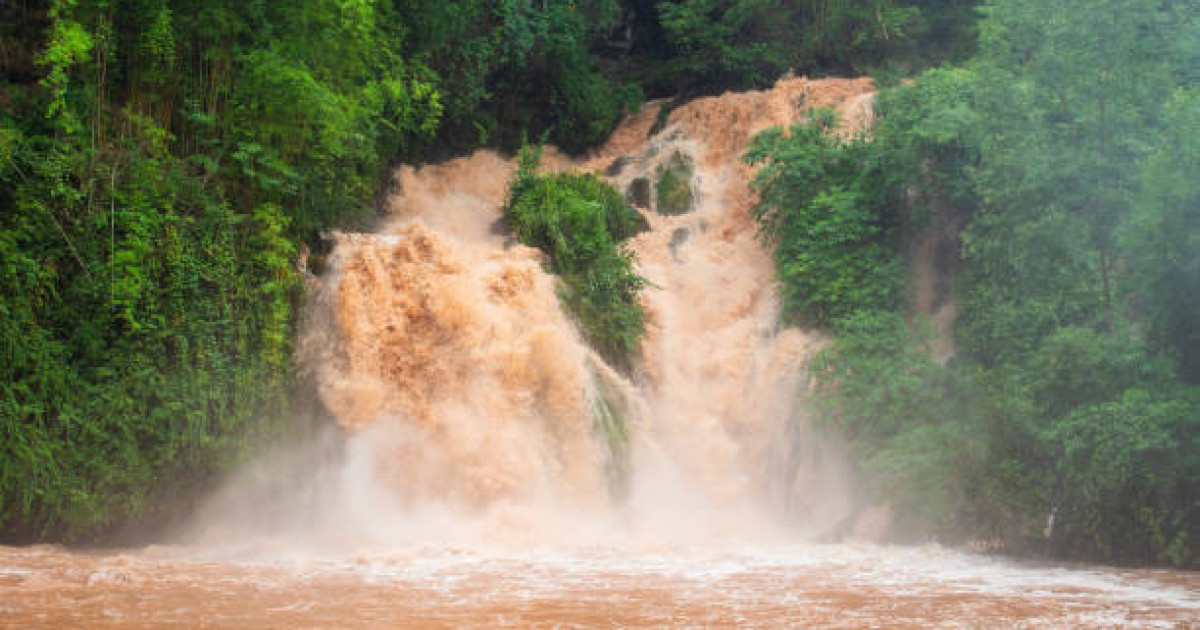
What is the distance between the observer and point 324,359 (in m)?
13.0

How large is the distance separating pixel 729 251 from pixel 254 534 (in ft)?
26.6

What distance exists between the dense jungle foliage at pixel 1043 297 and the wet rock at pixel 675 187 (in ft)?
10.2

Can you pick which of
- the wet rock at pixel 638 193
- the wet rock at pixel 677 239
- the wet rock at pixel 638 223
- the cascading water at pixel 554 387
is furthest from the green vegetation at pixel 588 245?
the wet rock at pixel 638 193

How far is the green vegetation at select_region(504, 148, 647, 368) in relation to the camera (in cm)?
1504

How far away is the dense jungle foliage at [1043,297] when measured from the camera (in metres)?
11.0

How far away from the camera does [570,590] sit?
9586 millimetres

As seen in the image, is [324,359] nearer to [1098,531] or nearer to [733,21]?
[1098,531]

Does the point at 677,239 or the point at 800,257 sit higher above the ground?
the point at 677,239

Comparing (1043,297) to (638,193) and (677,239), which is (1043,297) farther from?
(638,193)

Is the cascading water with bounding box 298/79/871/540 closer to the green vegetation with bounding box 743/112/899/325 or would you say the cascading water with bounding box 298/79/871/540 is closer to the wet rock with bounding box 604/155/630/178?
the green vegetation with bounding box 743/112/899/325

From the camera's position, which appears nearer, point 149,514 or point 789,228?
point 149,514

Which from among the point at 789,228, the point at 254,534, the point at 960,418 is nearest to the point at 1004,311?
the point at 960,418

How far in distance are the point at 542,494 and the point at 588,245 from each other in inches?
158

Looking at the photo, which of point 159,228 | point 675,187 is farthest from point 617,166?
point 159,228
